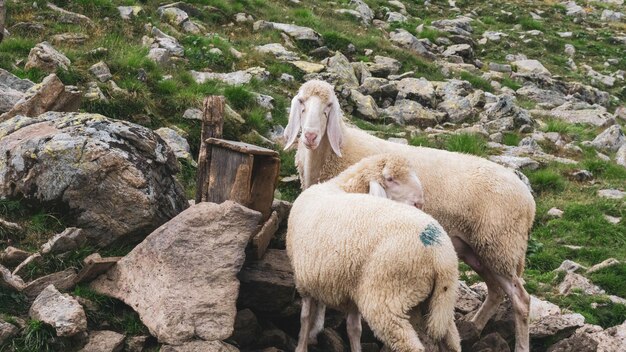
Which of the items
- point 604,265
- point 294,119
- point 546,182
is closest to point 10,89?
point 294,119

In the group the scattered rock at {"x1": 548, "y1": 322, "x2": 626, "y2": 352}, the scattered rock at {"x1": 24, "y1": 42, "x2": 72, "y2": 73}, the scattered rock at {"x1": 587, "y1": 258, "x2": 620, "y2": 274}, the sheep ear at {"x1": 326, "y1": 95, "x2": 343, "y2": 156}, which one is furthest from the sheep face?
the scattered rock at {"x1": 24, "y1": 42, "x2": 72, "y2": 73}

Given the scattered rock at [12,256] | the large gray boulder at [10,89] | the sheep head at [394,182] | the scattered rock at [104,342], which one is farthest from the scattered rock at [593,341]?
the large gray boulder at [10,89]

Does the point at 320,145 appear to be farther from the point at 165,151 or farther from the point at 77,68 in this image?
the point at 77,68

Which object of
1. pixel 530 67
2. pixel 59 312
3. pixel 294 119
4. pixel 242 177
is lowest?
pixel 530 67

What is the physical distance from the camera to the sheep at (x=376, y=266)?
4.89m

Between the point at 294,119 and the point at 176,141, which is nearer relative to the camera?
the point at 294,119

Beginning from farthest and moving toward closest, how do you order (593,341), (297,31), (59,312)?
(297,31) → (593,341) → (59,312)

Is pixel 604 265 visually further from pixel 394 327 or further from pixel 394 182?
pixel 394 327

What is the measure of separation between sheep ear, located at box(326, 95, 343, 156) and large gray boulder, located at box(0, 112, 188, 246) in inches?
69.1

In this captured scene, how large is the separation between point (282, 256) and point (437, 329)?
6.29ft

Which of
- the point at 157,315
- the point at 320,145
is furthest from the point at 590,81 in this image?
the point at 157,315

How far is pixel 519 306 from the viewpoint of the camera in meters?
6.85

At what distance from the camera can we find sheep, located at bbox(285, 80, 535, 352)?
685 centimetres

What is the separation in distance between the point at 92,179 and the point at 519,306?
4.09 m
